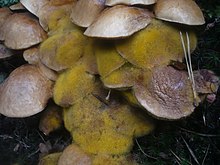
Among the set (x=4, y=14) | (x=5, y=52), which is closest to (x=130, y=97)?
(x=5, y=52)

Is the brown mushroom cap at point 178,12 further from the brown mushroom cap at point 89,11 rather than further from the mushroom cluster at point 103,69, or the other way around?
the brown mushroom cap at point 89,11

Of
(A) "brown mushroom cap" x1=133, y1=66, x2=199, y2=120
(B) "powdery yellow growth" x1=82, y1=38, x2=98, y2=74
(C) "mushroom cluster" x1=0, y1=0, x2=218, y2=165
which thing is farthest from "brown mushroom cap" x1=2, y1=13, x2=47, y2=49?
(A) "brown mushroom cap" x1=133, y1=66, x2=199, y2=120

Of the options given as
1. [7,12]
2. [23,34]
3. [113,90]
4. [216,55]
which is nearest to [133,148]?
[113,90]

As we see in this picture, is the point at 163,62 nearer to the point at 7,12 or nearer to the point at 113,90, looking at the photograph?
the point at 113,90

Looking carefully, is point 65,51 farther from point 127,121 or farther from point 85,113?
point 127,121

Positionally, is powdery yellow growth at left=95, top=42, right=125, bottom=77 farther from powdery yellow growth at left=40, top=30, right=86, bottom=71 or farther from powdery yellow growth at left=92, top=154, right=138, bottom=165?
powdery yellow growth at left=92, top=154, right=138, bottom=165

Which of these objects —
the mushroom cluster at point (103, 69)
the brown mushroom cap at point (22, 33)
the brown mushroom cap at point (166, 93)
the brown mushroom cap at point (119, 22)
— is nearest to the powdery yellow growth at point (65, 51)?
the mushroom cluster at point (103, 69)
